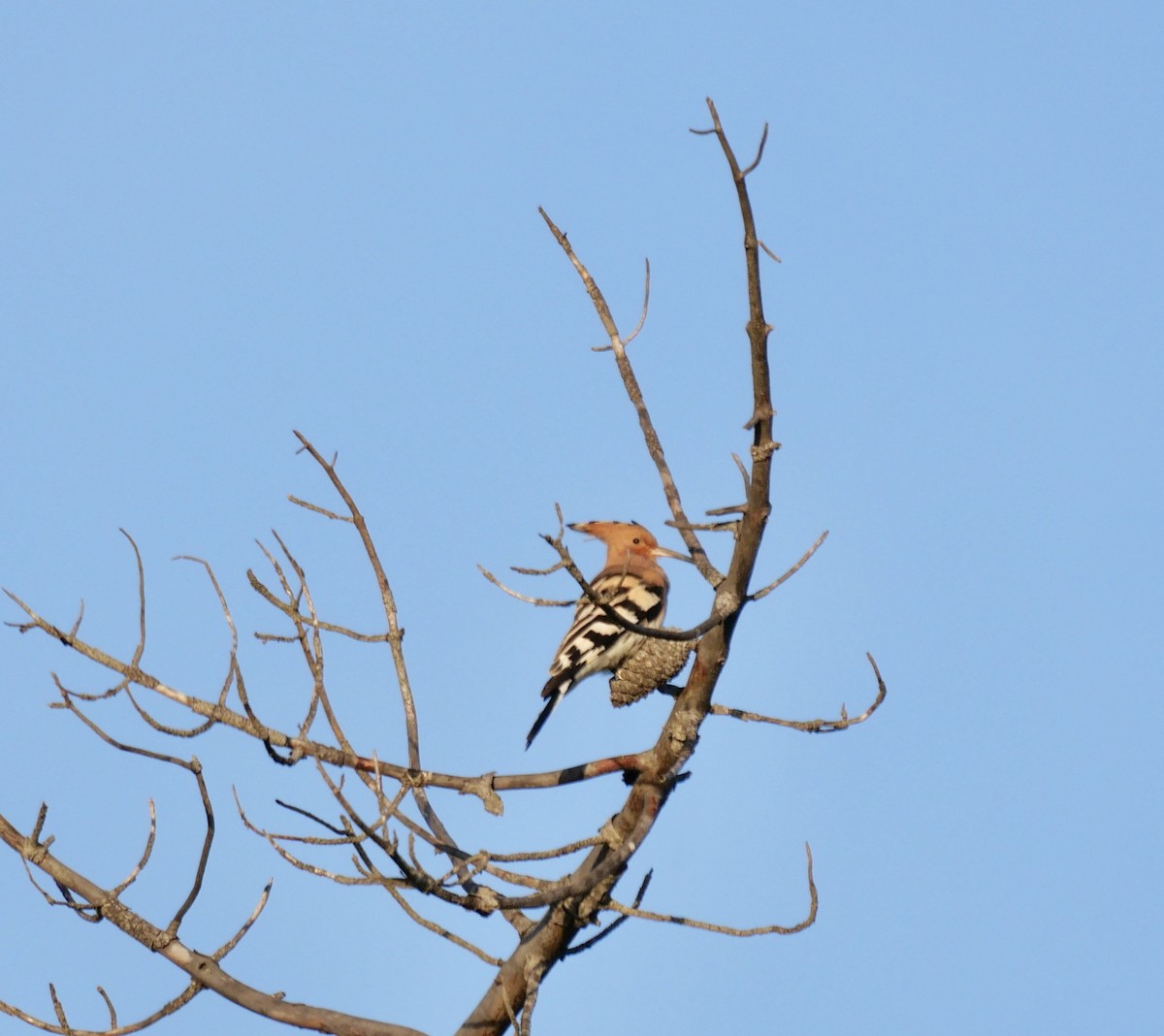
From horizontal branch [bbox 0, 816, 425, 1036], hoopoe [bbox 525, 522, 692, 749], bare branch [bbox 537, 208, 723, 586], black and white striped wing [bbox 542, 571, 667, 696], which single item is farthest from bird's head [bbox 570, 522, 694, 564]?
horizontal branch [bbox 0, 816, 425, 1036]

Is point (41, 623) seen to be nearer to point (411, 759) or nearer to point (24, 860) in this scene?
point (24, 860)

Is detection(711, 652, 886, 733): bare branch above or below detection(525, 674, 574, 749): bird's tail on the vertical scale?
below

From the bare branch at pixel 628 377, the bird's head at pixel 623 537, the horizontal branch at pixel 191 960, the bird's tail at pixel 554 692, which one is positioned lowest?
the horizontal branch at pixel 191 960

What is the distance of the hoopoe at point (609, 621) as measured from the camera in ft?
19.1

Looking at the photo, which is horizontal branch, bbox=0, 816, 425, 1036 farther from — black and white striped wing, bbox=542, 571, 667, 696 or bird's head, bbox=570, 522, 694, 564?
bird's head, bbox=570, 522, 694, 564

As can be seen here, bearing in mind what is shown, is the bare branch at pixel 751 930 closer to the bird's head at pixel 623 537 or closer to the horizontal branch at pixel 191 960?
the horizontal branch at pixel 191 960

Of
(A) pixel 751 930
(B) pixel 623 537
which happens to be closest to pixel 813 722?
(A) pixel 751 930

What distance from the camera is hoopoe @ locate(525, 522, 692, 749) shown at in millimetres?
5828

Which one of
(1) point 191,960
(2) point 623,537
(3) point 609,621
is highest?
(2) point 623,537

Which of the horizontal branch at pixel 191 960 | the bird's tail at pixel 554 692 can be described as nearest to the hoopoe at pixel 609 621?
the bird's tail at pixel 554 692

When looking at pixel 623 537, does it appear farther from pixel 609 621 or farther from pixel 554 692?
pixel 609 621

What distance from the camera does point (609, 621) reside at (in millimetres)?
5012

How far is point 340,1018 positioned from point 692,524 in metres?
1.83

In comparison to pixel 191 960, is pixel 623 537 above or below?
above
